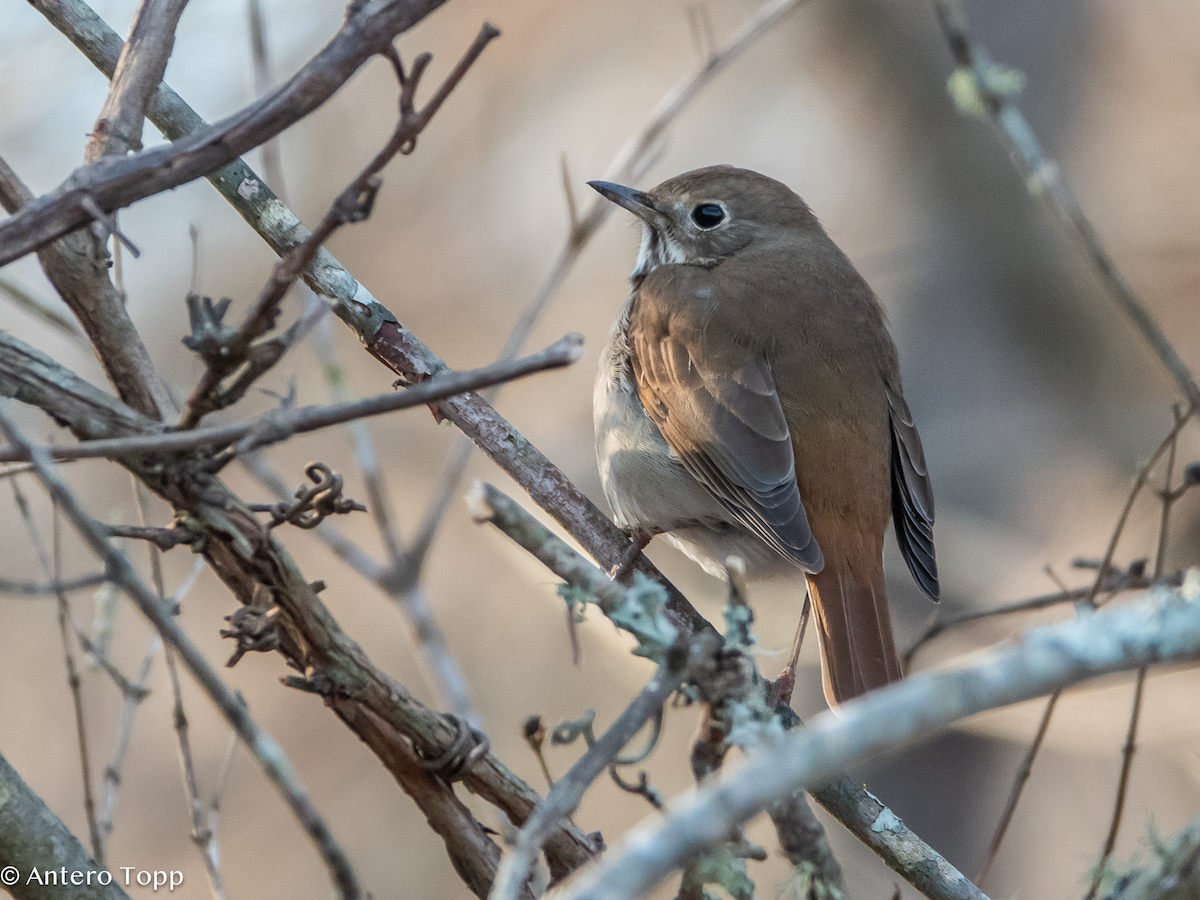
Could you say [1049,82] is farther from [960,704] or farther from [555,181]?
[960,704]

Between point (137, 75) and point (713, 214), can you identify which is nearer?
point (137, 75)

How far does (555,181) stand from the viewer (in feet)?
24.8

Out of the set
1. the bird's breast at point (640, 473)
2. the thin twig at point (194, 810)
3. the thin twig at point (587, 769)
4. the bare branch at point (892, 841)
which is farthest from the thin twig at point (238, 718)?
the bird's breast at point (640, 473)

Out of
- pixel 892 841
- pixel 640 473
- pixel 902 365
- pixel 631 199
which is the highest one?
pixel 902 365

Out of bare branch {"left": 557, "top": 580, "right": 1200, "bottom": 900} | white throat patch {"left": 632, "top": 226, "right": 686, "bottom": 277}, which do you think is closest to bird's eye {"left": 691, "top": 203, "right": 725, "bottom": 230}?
white throat patch {"left": 632, "top": 226, "right": 686, "bottom": 277}

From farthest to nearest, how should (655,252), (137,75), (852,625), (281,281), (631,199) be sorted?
(655,252)
(631,199)
(852,625)
(137,75)
(281,281)

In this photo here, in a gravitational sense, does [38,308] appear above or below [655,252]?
below

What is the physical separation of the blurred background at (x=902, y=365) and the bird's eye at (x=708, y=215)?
140 cm

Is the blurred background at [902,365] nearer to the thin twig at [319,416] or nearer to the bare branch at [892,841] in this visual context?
the bare branch at [892,841]

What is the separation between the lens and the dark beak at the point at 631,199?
4.07 m

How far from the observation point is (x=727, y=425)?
340cm

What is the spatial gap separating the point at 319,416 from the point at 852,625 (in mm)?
2069

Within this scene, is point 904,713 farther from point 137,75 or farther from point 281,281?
point 137,75

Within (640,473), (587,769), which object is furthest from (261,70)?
(587,769)
